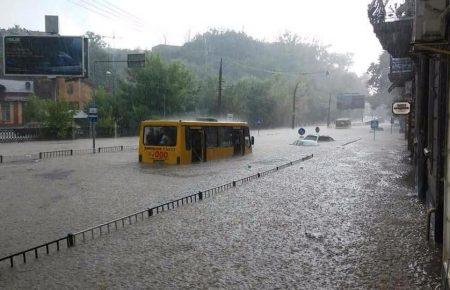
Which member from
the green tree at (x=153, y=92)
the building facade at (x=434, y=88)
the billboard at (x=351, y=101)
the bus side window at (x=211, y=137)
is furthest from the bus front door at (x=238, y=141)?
the billboard at (x=351, y=101)

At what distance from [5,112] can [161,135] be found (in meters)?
35.6

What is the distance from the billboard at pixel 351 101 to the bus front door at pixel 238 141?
65946 mm

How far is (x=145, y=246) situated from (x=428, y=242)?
475 centimetres

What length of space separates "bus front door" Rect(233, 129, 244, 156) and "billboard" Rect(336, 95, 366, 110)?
65946mm

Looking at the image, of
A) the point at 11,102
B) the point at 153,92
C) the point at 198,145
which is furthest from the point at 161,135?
the point at 11,102

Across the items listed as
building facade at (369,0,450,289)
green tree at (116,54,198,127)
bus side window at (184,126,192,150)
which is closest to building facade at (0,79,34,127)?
green tree at (116,54,198,127)

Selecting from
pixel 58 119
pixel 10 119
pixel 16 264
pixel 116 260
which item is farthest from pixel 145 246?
pixel 10 119

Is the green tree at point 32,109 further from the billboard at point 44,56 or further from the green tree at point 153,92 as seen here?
the billboard at point 44,56

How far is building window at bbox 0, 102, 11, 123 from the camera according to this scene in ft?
161

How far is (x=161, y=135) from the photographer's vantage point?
2047 cm

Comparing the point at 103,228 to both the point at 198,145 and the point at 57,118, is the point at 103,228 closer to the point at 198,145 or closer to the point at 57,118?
the point at 198,145

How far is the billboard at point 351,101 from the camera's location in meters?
87.6

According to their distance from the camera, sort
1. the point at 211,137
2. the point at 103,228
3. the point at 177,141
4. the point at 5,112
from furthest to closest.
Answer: the point at 5,112
the point at 211,137
the point at 177,141
the point at 103,228

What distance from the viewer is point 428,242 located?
7.82 m
